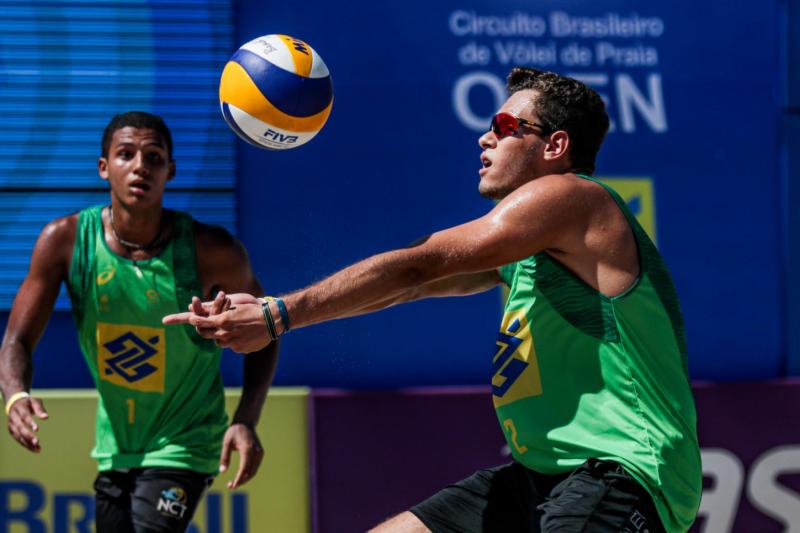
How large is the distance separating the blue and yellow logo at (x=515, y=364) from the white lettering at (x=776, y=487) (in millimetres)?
3502

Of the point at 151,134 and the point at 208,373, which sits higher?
the point at 151,134

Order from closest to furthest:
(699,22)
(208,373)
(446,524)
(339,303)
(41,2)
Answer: (339,303) < (446,524) < (208,373) < (41,2) < (699,22)

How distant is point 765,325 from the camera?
265 inches

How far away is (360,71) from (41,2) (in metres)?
1.70

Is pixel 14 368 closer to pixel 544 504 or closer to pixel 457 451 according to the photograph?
pixel 544 504

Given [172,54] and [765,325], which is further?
[765,325]

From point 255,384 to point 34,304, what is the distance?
3.01 feet

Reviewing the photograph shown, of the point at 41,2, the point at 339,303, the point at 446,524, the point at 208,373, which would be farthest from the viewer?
the point at 41,2

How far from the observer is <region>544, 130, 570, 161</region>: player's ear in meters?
3.54

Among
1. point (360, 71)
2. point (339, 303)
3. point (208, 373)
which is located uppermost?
point (360, 71)

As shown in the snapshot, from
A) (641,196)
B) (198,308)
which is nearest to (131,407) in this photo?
(198,308)

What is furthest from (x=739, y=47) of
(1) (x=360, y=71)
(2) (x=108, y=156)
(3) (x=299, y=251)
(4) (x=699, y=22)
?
(2) (x=108, y=156)

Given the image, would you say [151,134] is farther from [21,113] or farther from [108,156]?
[21,113]

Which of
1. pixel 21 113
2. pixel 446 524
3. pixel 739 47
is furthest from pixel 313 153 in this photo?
pixel 446 524
